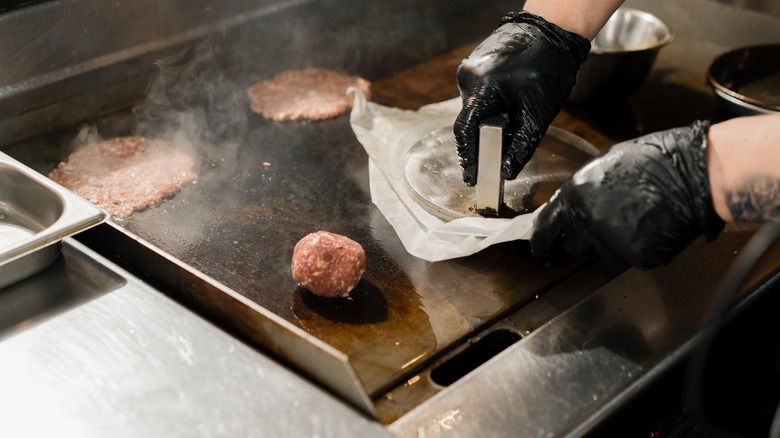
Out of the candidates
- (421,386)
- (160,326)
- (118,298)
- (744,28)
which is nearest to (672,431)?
(421,386)

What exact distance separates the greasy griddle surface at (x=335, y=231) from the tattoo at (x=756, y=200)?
0.46m

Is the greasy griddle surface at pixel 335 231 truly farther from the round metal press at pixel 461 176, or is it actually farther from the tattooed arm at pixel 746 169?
the tattooed arm at pixel 746 169

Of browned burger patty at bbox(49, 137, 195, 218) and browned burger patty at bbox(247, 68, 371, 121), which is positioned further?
browned burger patty at bbox(247, 68, 371, 121)

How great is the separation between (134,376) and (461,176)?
1151 mm

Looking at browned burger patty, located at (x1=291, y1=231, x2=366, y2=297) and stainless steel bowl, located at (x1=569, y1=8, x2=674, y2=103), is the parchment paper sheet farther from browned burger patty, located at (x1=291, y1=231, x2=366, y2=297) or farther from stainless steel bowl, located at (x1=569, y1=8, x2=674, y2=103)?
stainless steel bowl, located at (x1=569, y1=8, x2=674, y2=103)

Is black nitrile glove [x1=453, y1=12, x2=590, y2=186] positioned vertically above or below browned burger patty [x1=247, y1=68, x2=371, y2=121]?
above

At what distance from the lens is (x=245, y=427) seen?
1299 millimetres

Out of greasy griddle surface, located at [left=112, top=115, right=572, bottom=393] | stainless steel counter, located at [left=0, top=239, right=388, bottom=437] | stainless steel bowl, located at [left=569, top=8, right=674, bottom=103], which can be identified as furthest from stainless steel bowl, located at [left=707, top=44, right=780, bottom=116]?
stainless steel counter, located at [left=0, top=239, right=388, bottom=437]

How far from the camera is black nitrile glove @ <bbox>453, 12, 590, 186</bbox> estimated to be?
6.69 feet

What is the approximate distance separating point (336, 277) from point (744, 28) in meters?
2.39

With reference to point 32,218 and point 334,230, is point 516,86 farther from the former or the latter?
point 32,218

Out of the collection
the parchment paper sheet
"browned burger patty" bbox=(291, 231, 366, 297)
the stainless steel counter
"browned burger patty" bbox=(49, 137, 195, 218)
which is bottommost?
the parchment paper sheet

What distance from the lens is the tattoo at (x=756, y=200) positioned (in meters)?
1.53

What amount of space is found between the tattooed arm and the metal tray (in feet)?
4.52
